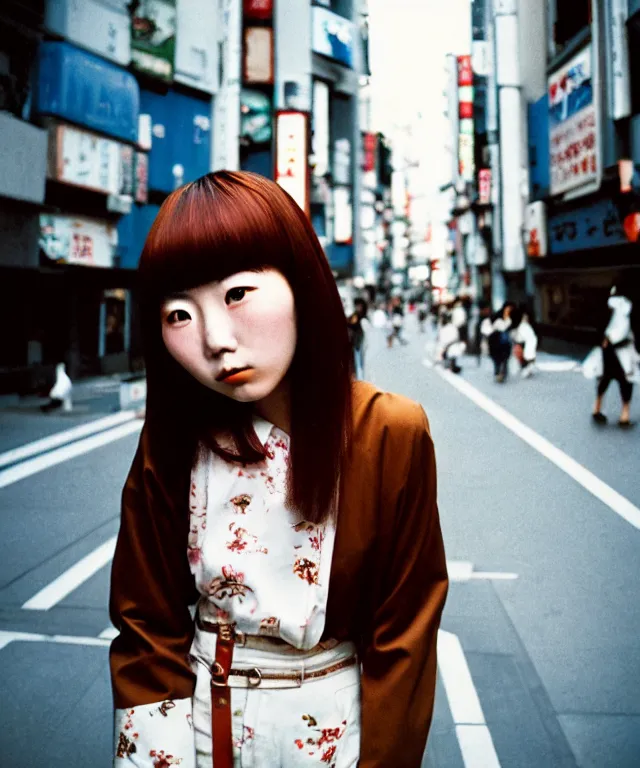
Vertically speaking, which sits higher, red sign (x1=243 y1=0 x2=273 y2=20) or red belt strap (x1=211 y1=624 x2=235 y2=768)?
red sign (x1=243 y1=0 x2=273 y2=20)

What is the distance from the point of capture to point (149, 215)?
24109 mm

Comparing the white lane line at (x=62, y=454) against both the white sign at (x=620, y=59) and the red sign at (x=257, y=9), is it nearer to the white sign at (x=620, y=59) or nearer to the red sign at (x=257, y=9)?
the white sign at (x=620, y=59)

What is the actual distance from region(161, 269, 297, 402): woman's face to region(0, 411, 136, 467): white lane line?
8.39 meters

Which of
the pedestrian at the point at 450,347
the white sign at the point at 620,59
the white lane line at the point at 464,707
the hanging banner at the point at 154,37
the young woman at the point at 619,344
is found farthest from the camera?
the hanging banner at the point at 154,37

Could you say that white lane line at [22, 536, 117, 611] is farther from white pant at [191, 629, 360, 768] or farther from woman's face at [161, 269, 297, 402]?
woman's face at [161, 269, 297, 402]

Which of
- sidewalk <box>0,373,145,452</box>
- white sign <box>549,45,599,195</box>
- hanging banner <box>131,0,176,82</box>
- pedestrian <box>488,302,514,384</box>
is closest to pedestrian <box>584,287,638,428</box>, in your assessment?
pedestrian <box>488,302,514,384</box>

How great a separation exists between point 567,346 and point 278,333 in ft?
89.4

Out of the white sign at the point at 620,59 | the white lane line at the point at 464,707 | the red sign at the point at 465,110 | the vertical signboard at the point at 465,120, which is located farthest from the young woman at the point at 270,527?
the red sign at the point at 465,110

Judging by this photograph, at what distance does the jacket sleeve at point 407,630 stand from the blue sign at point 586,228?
23088 millimetres

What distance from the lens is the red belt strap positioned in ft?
4.79

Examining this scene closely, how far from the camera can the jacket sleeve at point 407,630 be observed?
1450mm

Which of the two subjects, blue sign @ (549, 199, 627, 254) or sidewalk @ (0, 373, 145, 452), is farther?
blue sign @ (549, 199, 627, 254)

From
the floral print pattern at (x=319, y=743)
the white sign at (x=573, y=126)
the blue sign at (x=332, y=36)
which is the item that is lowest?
the floral print pattern at (x=319, y=743)

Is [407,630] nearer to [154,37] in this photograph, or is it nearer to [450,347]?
[450,347]
